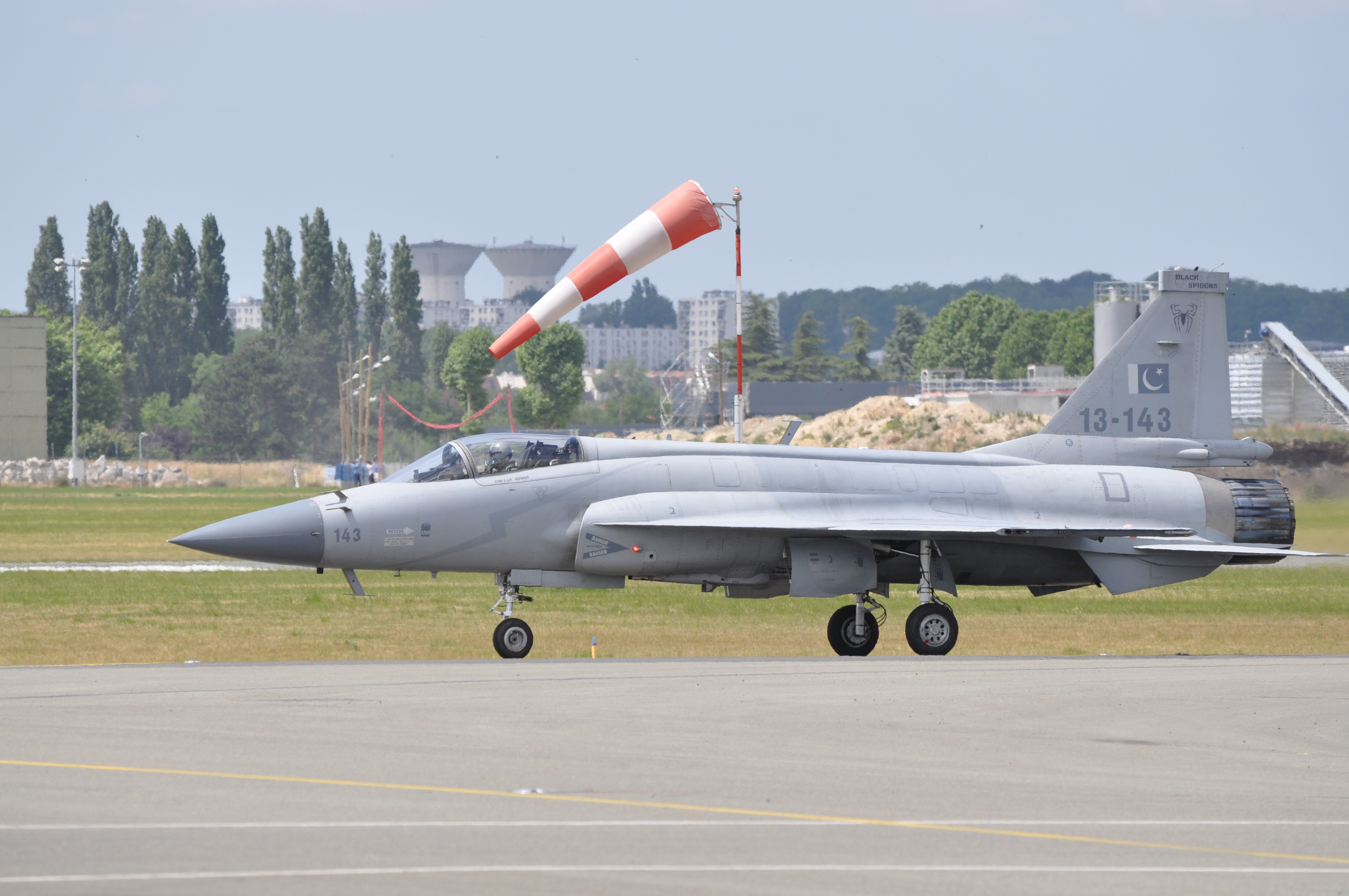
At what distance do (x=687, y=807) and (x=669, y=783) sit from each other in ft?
2.33

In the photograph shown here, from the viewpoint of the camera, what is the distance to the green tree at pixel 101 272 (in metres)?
135

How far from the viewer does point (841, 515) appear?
18.4m

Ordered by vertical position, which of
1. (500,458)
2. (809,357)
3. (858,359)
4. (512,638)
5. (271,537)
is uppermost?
(858,359)

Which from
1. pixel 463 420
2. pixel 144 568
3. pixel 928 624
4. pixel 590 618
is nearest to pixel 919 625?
pixel 928 624

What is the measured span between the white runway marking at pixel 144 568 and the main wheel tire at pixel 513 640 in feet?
51.2

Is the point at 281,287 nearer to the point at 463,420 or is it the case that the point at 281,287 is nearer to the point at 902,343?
the point at 463,420

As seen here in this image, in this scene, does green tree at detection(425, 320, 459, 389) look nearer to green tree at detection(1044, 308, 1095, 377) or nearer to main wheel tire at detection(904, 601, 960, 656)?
green tree at detection(1044, 308, 1095, 377)

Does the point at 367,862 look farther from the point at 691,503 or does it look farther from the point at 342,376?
the point at 342,376

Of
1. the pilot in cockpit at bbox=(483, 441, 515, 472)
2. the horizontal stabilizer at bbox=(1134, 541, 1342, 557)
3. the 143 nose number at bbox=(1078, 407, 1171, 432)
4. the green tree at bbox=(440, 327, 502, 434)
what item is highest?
the green tree at bbox=(440, 327, 502, 434)

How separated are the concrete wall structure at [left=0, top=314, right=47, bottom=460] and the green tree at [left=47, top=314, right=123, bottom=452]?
8226 millimetres

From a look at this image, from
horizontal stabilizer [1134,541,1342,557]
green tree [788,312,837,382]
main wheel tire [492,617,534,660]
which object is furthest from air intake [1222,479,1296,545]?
green tree [788,312,837,382]

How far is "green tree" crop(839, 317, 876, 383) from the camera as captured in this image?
563 ft

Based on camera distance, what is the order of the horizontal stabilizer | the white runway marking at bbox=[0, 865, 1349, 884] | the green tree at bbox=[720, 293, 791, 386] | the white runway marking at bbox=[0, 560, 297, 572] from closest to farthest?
the white runway marking at bbox=[0, 865, 1349, 884] < the horizontal stabilizer < the white runway marking at bbox=[0, 560, 297, 572] < the green tree at bbox=[720, 293, 791, 386]

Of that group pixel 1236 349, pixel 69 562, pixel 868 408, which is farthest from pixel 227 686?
pixel 1236 349
